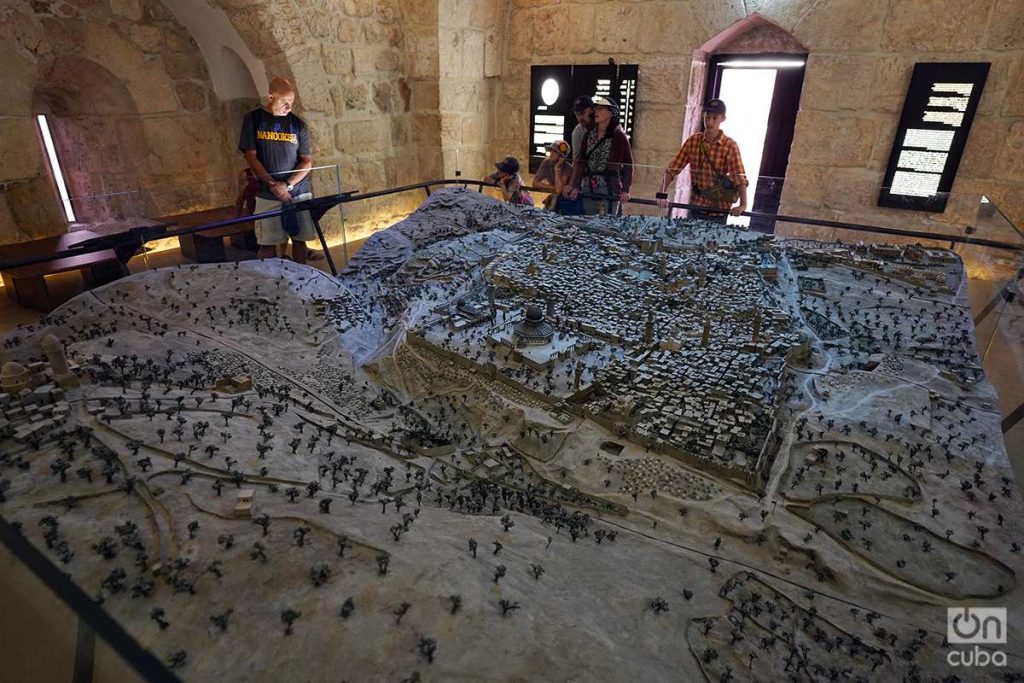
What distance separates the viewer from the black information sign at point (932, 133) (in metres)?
7.79

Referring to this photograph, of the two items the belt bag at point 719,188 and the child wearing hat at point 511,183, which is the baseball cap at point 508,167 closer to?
the child wearing hat at point 511,183

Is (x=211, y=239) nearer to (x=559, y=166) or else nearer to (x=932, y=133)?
(x=559, y=166)

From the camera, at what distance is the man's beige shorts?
7.63 m

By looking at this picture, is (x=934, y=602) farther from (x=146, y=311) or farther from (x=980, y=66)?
(x=980, y=66)

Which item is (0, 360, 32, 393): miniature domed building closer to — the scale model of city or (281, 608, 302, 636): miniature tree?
the scale model of city

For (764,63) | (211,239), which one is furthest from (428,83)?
(764,63)

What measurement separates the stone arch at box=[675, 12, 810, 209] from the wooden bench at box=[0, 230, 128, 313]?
24.2 ft

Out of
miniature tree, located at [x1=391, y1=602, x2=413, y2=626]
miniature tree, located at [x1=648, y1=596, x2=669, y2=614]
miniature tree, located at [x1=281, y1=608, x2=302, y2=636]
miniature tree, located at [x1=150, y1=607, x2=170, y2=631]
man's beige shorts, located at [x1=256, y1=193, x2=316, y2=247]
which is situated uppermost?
man's beige shorts, located at [x1=256, y1=193, x2=316, y2=247]

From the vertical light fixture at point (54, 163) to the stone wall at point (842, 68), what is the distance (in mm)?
7729

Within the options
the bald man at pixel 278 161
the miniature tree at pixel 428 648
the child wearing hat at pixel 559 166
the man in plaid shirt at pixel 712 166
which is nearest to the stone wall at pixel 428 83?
the bald man at pixel 278 161

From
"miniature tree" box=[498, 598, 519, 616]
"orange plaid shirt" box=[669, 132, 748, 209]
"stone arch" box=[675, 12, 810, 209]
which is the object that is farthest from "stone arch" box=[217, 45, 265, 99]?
"miniature tree" box=[498, 598, 519, 616]

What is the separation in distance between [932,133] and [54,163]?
40.8ft

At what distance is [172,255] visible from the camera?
877 cm

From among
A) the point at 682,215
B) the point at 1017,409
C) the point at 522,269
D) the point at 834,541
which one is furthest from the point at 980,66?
the point at 834,541
